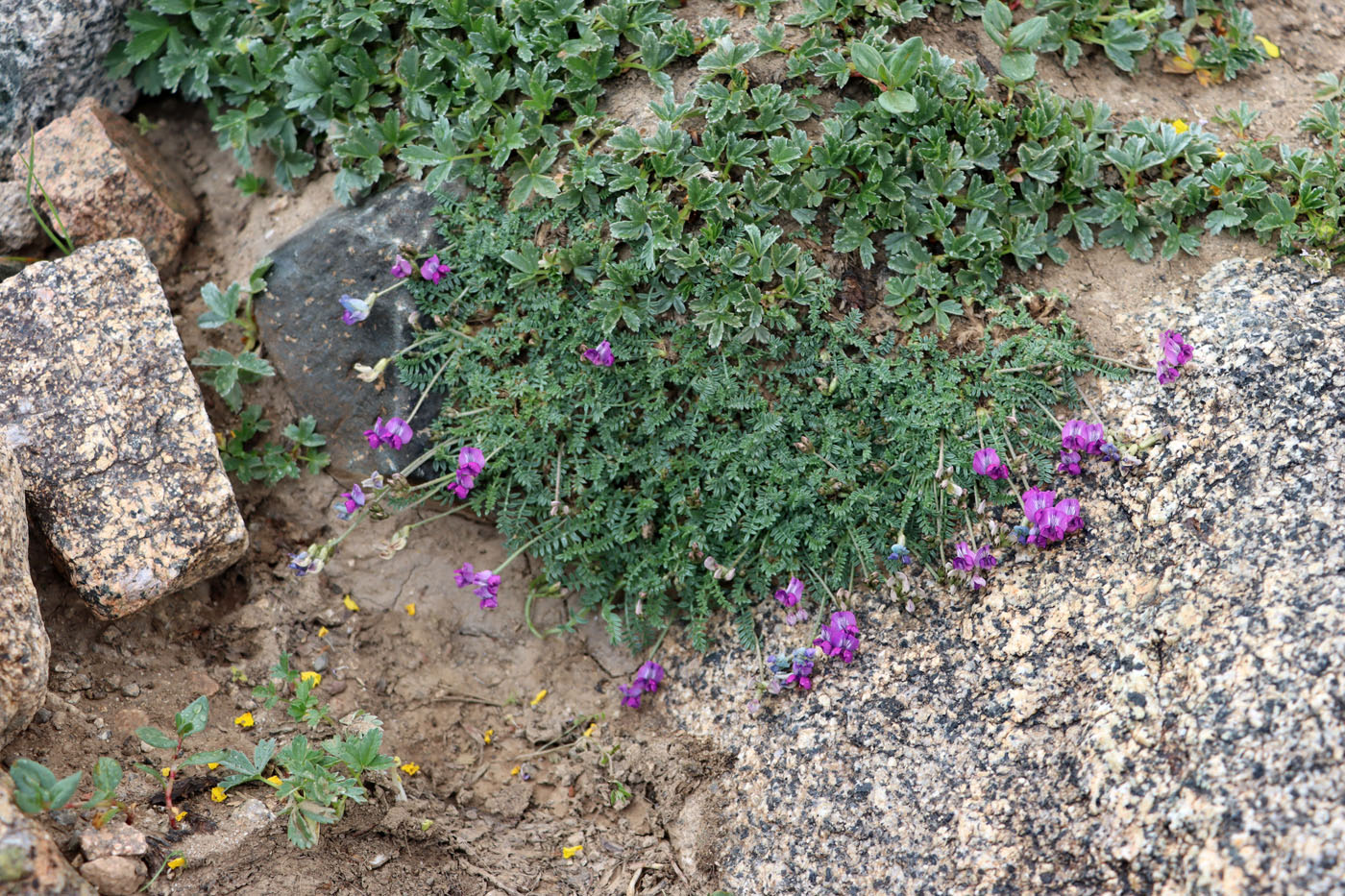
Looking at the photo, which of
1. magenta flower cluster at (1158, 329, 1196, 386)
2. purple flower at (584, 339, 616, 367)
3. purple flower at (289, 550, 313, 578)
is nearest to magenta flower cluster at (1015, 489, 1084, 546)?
magenta flower cluster at (1158, 329, 1196, 386)

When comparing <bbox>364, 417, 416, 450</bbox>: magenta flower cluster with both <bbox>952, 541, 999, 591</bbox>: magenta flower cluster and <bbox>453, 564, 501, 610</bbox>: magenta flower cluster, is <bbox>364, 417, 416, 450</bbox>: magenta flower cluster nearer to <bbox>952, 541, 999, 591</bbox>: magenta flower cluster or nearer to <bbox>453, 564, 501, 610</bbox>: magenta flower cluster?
<bbox>453, 564, 501, 610</bbox>: magenta flower cluster

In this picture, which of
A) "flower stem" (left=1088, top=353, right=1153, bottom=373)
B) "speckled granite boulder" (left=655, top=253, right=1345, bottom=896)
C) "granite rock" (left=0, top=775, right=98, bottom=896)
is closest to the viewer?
"granite rock" (left=0, top=775, right=98, bottom=896)

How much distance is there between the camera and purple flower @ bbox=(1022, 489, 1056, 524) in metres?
3.41

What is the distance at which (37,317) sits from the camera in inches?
145

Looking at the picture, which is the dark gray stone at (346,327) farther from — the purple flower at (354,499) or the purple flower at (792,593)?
the purple flower at (792,593)

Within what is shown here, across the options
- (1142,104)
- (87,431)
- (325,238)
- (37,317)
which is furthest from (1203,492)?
(37,317)

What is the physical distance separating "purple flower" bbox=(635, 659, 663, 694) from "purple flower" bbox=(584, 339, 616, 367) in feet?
3.92

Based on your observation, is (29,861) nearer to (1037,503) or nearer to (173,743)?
(173,743)

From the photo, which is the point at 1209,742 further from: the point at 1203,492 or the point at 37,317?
the point at 37,317

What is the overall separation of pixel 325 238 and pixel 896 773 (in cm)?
314

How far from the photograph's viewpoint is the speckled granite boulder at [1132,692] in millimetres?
2598

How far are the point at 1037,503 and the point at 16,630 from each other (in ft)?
10.7

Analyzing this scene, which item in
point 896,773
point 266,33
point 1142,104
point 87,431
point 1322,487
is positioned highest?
point 266,33

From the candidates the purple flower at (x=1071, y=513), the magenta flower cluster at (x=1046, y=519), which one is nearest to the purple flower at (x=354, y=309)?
the magenta flower cluster at (x=1046, y=519)
